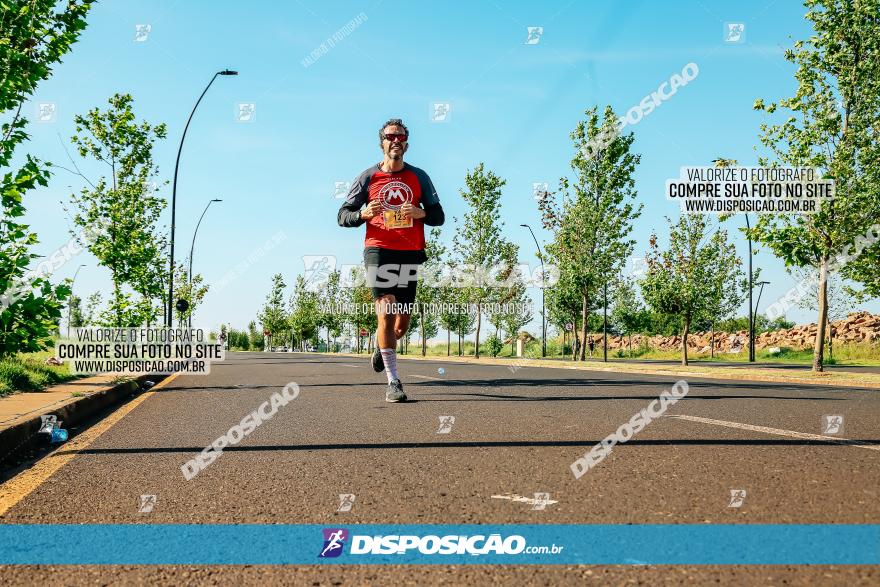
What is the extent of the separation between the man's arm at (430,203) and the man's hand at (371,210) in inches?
25.1

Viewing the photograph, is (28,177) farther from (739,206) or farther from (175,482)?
(739,206)

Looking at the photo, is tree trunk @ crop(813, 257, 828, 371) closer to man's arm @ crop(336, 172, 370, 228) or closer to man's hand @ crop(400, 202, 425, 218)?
man's hand @ crop(400, 202, 425, 218)

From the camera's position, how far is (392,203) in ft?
25.1

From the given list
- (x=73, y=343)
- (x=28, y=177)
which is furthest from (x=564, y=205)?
(x=28, y=177)

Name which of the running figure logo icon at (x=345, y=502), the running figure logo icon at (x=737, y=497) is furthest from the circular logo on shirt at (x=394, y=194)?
the running figure logo icon at (x=737, y=497)

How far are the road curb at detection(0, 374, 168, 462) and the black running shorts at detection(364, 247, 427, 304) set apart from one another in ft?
11.1

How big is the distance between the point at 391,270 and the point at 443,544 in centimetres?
506

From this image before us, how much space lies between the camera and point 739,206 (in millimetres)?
20500

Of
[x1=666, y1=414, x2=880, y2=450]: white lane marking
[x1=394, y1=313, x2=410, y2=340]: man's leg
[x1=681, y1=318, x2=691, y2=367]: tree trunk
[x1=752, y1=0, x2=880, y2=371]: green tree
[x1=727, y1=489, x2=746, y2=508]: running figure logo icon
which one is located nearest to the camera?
[x1=727, y1=489, x2=746, y2=508]: running figure logo icon

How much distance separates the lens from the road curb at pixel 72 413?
5164 millimetres

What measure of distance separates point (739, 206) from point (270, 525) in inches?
806

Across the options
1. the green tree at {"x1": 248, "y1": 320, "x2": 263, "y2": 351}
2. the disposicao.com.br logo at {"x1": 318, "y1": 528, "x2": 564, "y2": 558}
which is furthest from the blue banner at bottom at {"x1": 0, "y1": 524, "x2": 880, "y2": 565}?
the green tree at {"x1": 248, "y1": 320, "x2": 263, "y2": 351}

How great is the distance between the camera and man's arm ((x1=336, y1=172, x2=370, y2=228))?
7609mm

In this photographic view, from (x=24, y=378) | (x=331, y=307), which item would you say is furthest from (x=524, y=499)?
(x=331, y=307)
